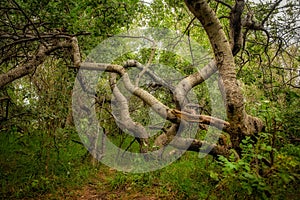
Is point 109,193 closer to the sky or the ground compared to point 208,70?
closer to the ground

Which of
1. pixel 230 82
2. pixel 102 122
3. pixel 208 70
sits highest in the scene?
pixel 208 70

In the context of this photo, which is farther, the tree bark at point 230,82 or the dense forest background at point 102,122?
the tree bark at point 230,82

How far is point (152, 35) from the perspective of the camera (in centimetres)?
905

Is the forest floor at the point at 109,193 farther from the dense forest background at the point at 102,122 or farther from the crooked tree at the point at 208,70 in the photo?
the crooked tree at the point at 208,70

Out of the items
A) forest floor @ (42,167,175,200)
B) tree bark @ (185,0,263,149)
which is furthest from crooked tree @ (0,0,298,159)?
forest floor @ (42,167,175,200)

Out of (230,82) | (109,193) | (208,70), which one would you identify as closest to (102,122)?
Answer: (109,193)

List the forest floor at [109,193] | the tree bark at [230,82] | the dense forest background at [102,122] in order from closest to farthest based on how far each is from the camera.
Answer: the dense forest background at [102,122] → the tree bark at [230,82] → the forest floor at [109,193]

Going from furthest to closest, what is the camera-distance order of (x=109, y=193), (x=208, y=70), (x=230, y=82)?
1. (x=208, y=70)
2. (x=109, y=193)
3. (x=230, y=82)

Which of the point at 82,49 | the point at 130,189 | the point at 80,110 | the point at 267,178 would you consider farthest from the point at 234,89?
the point at 80,110

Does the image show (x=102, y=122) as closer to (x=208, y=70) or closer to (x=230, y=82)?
(x=208, y=70)

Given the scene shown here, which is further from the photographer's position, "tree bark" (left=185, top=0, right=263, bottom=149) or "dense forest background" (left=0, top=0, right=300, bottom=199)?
"tree bark" (left=185, top=0, right=263, bottom=149)

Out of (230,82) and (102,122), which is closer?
(230,82)

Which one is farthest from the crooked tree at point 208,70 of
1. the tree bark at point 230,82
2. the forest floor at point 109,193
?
the forest floor at point 109,193

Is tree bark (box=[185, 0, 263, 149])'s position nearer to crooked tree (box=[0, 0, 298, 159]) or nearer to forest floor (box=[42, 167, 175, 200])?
crooked tree (box=[0, 0, 298, 159])
